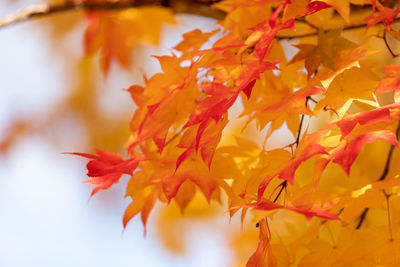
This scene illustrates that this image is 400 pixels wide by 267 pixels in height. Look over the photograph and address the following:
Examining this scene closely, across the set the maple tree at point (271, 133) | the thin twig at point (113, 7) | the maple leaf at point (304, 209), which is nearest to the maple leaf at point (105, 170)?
the maple tree at point (271, 133)

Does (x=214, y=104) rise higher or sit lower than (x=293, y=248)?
higher

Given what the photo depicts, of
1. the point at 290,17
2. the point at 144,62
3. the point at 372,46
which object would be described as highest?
the point at 290,17

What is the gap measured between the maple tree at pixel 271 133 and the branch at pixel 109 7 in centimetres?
28

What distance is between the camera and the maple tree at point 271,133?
62 centimetres

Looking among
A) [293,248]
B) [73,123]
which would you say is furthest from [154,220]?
[293,248]

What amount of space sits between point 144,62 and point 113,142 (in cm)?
62

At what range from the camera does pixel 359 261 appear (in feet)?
2.26

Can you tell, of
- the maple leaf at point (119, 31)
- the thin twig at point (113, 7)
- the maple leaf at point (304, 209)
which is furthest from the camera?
the maple leaf at point (119, 31)

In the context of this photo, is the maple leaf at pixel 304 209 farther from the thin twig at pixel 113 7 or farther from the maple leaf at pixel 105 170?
the thin twig at pixel 113 7

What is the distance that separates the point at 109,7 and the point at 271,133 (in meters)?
0.69

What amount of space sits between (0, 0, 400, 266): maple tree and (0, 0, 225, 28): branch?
0.28m

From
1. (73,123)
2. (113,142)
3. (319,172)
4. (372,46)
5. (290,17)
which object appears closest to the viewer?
(319,172)

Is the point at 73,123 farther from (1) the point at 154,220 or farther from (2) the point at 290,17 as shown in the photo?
(2) the point at 290,17

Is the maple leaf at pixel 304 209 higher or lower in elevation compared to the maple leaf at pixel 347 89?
lower
